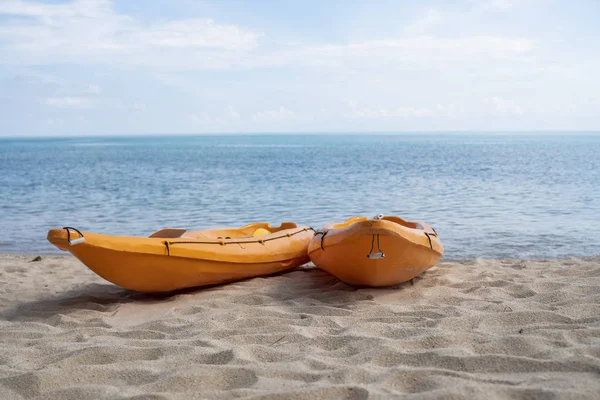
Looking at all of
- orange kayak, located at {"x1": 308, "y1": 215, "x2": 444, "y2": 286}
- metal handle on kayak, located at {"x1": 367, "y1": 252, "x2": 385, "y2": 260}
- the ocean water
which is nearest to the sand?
orange kayak, located at {"x1": 308, "y1": 215, "x2": 444, "y2": 286}

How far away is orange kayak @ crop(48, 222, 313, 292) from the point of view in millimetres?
4707

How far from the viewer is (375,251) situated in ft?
15.7

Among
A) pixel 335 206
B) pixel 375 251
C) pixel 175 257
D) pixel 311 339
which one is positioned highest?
pixel 375 251

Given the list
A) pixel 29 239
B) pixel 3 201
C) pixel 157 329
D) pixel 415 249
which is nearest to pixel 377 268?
pixel 415 249


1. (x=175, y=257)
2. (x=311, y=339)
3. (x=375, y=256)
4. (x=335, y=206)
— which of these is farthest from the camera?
(x=335, y=206)

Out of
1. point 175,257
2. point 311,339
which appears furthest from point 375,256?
point 175,257

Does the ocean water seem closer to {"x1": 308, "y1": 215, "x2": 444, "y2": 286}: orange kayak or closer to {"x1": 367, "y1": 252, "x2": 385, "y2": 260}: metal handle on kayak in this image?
{"x1": 308, "y1": 215, "x2": 444, "y2": 286}: orange kayak

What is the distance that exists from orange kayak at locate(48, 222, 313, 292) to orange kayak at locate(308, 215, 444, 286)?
2.27ft

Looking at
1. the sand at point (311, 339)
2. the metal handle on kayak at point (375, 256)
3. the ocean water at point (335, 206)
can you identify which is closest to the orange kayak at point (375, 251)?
the metal handle on kayak at point (375, 256)

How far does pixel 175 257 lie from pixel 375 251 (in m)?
1.72

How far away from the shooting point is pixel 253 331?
154 inches

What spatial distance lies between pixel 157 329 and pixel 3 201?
14.5 m

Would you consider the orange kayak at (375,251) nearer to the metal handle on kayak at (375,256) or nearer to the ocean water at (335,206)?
the metal handle on kayak at (375,256)

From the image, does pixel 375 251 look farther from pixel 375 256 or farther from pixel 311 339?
pixel 311 339
